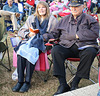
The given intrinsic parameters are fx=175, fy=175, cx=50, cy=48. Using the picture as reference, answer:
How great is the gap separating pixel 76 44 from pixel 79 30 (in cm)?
22

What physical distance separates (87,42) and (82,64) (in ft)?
1.22

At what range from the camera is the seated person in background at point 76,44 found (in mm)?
2484

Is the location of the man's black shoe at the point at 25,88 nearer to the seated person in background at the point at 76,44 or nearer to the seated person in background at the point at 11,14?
the seated person in background at the point at 76,44

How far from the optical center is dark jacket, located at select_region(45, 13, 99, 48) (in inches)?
104

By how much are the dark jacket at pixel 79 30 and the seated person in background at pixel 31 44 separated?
324 mm

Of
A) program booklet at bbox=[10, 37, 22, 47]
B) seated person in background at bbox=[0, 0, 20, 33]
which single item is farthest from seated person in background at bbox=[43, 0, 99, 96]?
seated person in background at bbox=[0, 0, 20, 33]

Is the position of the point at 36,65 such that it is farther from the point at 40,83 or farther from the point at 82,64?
the point at 82,64

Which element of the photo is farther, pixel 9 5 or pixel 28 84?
pixel 9 5

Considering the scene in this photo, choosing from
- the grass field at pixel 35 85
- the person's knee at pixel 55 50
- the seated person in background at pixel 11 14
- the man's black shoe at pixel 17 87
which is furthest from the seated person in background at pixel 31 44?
the seated person in background at pixel 11 14

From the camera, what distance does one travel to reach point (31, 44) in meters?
2.89

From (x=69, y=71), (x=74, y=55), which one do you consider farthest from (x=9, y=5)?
(x=74, y=55)

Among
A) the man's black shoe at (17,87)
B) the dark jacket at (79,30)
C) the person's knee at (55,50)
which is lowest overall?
the man's black shoe at (17,87)

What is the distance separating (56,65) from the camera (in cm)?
255

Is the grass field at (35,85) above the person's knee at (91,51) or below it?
below
